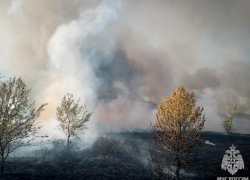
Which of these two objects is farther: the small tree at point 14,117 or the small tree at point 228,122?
the small tree at point 228,122

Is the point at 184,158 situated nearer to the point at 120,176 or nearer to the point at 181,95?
the point at 181,95

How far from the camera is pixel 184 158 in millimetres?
16812

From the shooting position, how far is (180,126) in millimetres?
17188

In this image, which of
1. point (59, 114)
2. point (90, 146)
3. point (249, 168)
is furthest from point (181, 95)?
point (90, 146)

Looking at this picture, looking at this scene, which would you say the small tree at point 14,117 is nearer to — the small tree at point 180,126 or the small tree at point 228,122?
the small tree at point 180,126

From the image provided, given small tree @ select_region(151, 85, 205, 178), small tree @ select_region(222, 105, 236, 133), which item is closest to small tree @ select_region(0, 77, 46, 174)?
small tree @ select_region(151, 85, 205, 178)

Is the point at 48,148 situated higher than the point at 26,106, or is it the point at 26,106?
the point at 26,106

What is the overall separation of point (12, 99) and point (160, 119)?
17097 mm

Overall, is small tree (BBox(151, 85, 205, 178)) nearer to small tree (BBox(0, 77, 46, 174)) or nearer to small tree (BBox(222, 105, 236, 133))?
small tree (BBox(0, 77, 46, 174))

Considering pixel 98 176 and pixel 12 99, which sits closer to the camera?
pixel 12 99

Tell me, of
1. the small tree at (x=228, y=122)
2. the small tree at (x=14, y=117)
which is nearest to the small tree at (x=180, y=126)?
the small tree at (x=14, y=117)

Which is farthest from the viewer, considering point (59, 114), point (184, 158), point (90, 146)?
point (90, 146)

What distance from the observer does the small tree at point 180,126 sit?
1669cm

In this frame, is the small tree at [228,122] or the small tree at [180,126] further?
the small tree at [228,122]
